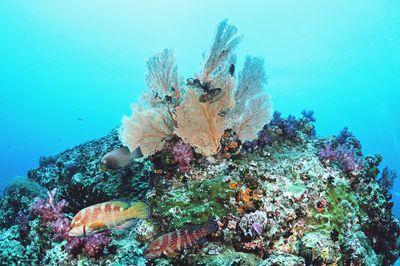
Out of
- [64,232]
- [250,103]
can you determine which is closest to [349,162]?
[250,103]

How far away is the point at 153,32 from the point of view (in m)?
78.2

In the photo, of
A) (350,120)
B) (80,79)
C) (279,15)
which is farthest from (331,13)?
(80,79)

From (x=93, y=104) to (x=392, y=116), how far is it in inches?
4256

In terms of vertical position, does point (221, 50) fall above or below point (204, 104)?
above

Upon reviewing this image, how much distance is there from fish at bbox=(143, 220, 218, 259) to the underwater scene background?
0.09ft

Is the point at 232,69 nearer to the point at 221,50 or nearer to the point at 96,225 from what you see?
the point at 221,50

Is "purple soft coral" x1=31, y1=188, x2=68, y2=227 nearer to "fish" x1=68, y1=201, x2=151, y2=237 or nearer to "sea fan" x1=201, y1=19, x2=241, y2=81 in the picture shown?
"fish" x1=68, y1=201, x2=151, y2=237

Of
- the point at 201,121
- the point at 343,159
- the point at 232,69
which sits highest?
the point at 232,69

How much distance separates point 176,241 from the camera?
3518mm

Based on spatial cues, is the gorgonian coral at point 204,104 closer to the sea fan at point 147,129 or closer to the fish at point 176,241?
the sea fan at point 147,129

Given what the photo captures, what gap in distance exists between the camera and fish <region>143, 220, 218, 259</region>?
3420mm

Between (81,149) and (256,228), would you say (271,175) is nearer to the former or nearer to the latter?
(256,228)

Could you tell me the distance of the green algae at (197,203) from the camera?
14.6ft

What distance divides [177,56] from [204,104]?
3605cm
